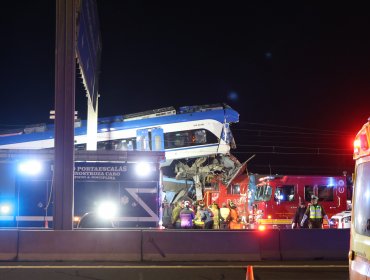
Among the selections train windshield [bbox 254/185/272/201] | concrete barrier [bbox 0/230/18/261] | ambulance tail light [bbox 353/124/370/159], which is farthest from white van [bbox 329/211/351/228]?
ambulance tail light [bbox 353/124/370/159]

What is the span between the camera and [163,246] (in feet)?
39.1

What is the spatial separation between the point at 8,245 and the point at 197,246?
4224 mm

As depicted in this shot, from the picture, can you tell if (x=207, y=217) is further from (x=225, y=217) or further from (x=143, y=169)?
(x=143, y=169)

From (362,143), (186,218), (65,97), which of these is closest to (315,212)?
(186,218)

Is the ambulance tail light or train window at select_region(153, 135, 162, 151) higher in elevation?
train window at select_region(153, 135, 162, 151)

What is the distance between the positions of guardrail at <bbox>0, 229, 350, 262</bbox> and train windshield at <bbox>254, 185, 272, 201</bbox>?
334 inches

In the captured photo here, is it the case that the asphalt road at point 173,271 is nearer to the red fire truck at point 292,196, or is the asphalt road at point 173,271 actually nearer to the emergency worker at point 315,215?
the emergency worker at point 315,215

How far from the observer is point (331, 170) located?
5394 centimetres

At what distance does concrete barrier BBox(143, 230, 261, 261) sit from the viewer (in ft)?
38.9

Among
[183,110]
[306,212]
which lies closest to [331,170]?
[183,110]

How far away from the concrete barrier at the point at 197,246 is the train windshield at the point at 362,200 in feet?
24.4

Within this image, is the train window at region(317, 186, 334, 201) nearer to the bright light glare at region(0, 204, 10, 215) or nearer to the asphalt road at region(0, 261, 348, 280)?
the asphalt road at region(0, 261, 348, 280)

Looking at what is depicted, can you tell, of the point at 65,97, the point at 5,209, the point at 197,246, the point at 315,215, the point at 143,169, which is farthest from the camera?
the point at 143,169

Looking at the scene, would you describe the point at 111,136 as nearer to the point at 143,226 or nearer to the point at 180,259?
the point at 143,226
